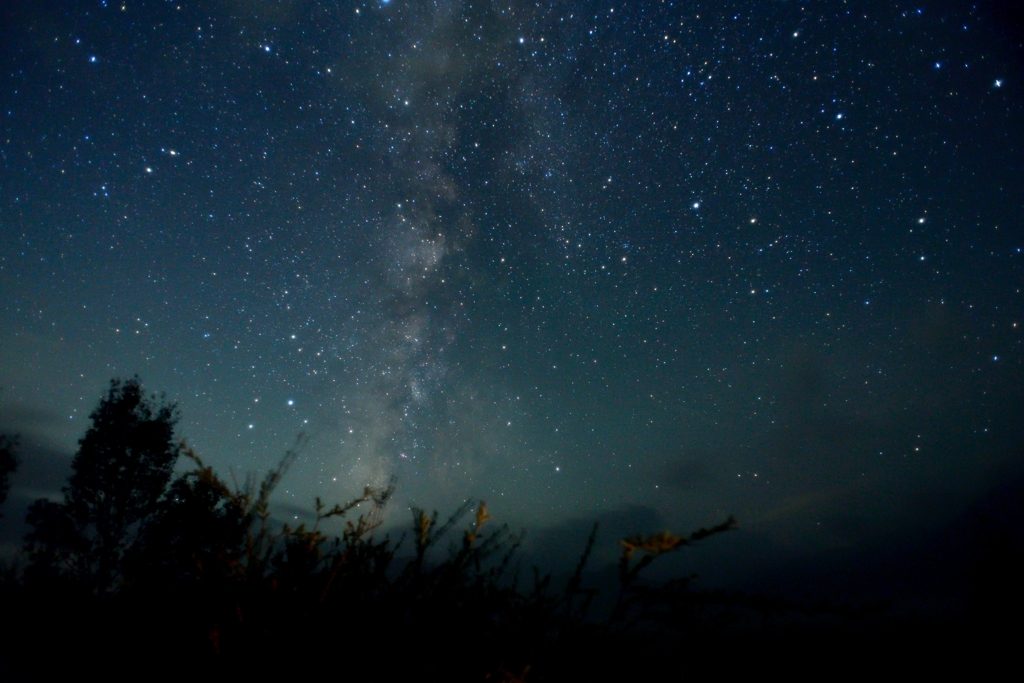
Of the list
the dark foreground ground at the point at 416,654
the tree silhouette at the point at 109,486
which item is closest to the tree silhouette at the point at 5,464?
the tree silhouette at the point at 109,486

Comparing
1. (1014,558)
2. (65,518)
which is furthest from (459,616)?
(1014,558)

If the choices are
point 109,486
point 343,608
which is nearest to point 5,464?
point 109,486

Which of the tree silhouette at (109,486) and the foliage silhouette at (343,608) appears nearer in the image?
the foliage silhouette at (343,608)

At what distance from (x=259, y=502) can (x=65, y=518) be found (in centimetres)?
2127

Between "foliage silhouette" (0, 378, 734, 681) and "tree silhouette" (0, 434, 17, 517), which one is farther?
"tree silhouette" (0, 434, 17, 517)

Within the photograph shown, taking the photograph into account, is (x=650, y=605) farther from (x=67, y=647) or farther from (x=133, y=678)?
(x=67, y=647)

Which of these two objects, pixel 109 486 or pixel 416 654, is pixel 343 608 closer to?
pixel 416 654

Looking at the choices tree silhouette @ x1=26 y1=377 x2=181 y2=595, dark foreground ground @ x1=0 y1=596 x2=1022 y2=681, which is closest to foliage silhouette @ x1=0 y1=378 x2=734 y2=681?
dark foreground ground @ x1=0 y1=596 x2=1022 y2=681

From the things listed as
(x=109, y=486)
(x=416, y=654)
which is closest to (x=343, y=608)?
(x=416, y=654)

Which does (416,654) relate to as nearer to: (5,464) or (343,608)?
(343,608)

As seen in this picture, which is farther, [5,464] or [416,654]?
[5,464]

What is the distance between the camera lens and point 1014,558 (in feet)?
89.2

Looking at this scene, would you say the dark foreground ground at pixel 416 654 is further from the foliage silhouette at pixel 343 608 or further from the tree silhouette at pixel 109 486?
the tree silhouette at pixel 109 486

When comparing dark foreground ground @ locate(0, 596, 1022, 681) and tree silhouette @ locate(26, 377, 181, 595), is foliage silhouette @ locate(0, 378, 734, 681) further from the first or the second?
tree silhouette @ locate(26, 377, 181, 595)
